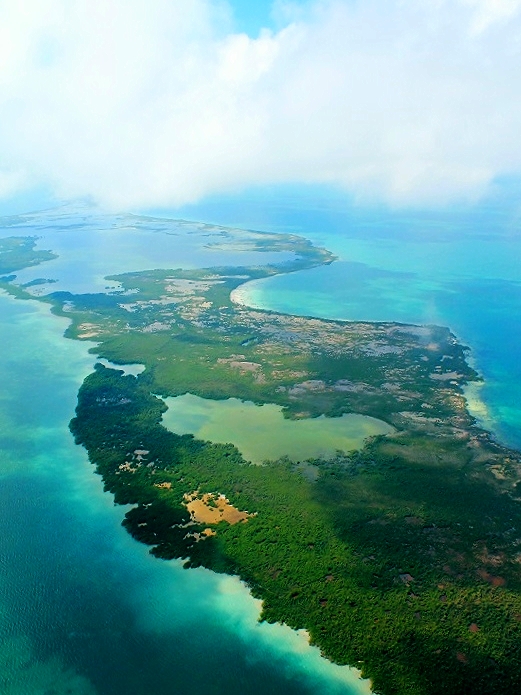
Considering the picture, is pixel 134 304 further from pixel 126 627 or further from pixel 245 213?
pixel 245 213

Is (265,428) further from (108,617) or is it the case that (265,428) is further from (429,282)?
(429,282)

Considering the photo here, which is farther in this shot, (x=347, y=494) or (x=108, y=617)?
(x=347, y=494)

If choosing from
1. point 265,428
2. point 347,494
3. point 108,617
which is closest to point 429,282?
point 265,428

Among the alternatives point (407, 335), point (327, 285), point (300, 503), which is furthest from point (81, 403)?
point (327, 285)

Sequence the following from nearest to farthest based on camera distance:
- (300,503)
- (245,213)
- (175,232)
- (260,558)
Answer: (260,558)
(300,503)
(175,232)
(245,213)

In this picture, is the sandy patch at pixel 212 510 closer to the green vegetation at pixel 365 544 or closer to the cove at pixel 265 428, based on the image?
the green vegetation at pixel 365 544

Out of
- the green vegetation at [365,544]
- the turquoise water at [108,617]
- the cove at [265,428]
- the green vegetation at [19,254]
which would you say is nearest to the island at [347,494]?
the green vegetation at [365,544]
